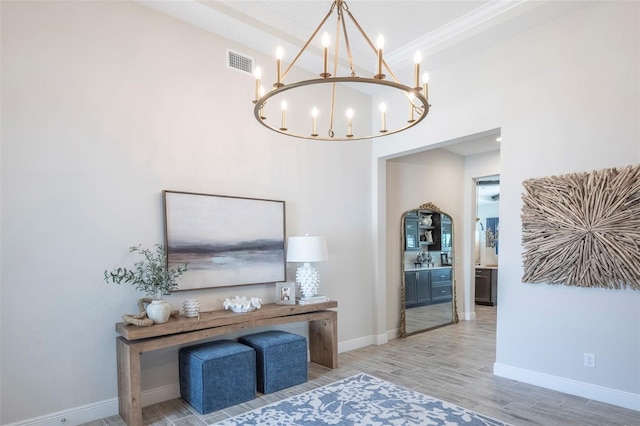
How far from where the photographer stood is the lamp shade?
12.9 feet

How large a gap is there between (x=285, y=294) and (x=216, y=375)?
108 cm

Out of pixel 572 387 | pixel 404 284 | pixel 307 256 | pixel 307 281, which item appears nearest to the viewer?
pixel 572 387

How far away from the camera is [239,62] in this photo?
4.01 metres

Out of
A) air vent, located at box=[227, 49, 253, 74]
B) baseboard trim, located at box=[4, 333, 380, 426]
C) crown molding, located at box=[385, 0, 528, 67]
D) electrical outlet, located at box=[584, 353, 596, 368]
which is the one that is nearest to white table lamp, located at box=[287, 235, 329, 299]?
baseboard trim, located at box=[4, 333, 380, 426]

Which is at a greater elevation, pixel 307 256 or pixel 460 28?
pixel 460 28

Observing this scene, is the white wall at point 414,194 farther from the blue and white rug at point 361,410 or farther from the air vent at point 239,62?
the air vent at point 239,62

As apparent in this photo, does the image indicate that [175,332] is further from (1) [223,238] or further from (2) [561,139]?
(2) [561,139]

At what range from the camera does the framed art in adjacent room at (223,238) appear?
3426 millimetres

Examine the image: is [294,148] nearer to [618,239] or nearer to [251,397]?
[251,397]

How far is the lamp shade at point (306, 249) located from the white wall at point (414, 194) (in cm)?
183

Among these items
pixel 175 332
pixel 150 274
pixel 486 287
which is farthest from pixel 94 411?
pixel 486 287

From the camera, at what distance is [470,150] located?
259 inches

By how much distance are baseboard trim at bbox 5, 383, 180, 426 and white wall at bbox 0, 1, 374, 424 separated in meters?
0.03

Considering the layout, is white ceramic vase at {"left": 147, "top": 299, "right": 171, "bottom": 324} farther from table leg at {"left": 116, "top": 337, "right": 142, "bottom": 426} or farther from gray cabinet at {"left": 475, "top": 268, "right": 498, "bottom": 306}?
gray cabinet at {"left": 475, "top": 268, "right": 498, "bottom": 306}
